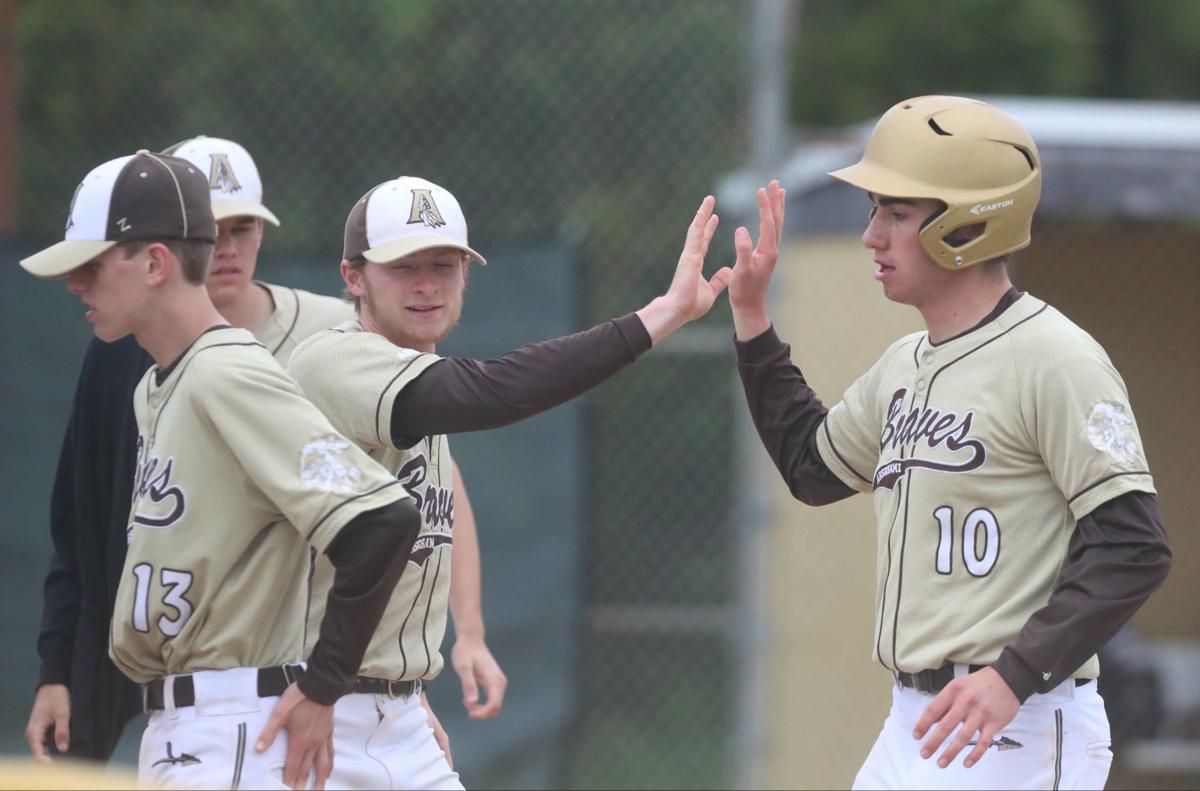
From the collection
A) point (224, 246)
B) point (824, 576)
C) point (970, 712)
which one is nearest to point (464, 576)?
point (224, 246)

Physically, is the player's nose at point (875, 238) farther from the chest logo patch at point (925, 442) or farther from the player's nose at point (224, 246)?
the player's nose at point (224, 246)

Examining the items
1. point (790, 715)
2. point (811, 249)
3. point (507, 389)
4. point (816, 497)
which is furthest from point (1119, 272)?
point (507, 389)

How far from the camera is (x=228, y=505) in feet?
9.63

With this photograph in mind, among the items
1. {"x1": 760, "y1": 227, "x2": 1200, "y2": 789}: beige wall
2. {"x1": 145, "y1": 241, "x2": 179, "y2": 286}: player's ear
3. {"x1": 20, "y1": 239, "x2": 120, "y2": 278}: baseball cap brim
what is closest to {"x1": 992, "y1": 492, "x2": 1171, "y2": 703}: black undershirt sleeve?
{"x1": 145, "y1": 241, "x2": 179, "y2": 286}: player's ear

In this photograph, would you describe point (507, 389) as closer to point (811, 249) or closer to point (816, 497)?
point (816, 497)

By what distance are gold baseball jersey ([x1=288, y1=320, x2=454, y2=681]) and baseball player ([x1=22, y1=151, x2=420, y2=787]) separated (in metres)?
0.22

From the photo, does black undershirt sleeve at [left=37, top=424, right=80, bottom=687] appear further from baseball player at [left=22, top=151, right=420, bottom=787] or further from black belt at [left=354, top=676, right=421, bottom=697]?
black belt at [left=354, top=676, right=421, bottom=697]

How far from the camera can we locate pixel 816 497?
3648mm

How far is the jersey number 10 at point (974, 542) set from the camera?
120 inches

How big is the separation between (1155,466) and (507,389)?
223 inches

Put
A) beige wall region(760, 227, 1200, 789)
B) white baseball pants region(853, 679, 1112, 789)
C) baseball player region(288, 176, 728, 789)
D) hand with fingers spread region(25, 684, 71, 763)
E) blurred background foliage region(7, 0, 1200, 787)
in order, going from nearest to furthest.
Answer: white baseball pants region(853, 679, 1112, 789) < baseball player region(288, 176, 728, 789) < hand with fingers spread region(25, 684, 71, 763) < beige wall region(760, 227, 1200, 789) < blurred background foliage region(7, 0, 1200, 787)

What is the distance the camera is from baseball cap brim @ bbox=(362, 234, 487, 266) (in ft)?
10.6

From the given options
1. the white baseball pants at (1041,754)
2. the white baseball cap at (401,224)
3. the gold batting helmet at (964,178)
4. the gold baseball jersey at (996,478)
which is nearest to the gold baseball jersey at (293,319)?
the white baseball cap at (401,224)

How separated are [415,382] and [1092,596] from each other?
1335mm
